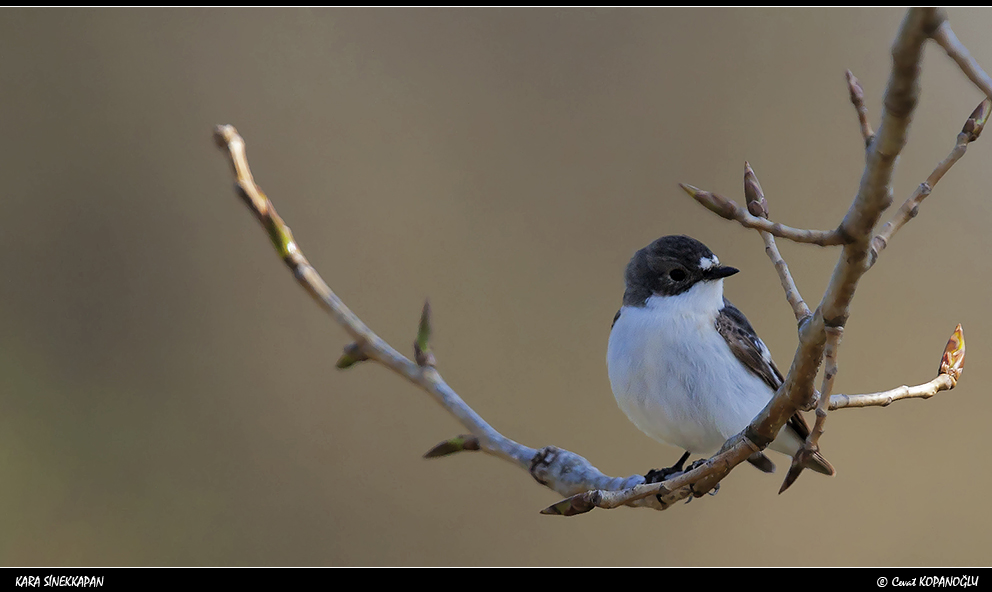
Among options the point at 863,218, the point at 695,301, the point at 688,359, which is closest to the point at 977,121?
the point at 863,218

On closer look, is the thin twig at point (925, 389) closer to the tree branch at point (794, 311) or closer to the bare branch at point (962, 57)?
the tree branch at point (794, 311)

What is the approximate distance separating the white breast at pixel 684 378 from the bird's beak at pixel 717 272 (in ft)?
0.13

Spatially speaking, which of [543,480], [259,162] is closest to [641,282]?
[543,480]

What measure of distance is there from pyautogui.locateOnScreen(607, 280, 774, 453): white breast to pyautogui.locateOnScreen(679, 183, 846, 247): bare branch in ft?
6.74

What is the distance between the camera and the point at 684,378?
314cm

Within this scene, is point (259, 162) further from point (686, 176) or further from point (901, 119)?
point (901, 119)

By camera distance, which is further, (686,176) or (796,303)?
(686,176)

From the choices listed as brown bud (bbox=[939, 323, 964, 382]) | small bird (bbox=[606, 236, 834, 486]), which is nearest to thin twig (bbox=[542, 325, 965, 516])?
brown bud (bbox=[939, 323, 964, 382])

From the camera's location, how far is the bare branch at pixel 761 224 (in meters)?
1.11

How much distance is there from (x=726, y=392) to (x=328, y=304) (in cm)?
192

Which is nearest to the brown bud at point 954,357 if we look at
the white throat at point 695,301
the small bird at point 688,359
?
the small bird at point 688,359

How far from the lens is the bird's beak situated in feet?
10.6

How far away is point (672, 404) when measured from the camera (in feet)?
10.3

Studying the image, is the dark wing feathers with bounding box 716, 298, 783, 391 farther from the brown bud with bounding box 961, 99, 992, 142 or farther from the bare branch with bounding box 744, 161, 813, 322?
the brown bud with bounding box 961, 99, 992, 142
